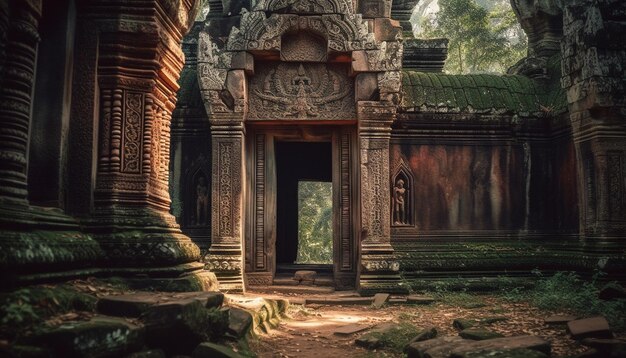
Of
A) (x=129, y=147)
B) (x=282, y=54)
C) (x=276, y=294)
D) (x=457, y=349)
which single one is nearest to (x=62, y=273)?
(x=129, y=147)

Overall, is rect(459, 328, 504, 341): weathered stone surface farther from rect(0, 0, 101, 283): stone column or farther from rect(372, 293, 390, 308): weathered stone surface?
rect(0, 0, 101, 283): stone column

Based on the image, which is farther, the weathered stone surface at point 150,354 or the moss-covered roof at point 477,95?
the moss-covered roof at point 477,95

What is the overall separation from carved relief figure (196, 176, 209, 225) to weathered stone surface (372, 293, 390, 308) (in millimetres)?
3455

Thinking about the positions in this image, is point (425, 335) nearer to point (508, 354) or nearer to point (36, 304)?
point (508, 354)

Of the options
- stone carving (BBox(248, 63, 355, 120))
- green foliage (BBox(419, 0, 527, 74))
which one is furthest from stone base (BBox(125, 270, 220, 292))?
green foliage (BBox(419, 0, 527, 74))

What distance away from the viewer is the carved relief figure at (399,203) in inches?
367

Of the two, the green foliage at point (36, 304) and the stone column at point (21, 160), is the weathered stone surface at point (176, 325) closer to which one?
the green foliage at point (36, 304)

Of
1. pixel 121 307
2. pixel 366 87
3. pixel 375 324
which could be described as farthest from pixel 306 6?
pixel 121 307

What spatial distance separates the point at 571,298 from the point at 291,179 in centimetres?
877

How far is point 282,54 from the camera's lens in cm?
894

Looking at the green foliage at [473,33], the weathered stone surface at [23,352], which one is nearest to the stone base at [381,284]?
the weathered stone surface at [23,352]

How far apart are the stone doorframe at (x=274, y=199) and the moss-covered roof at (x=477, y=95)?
146cm

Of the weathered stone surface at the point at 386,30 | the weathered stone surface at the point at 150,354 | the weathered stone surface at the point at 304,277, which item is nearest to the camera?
the weathered stone surface at the point at 150,354

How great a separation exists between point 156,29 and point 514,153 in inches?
294
